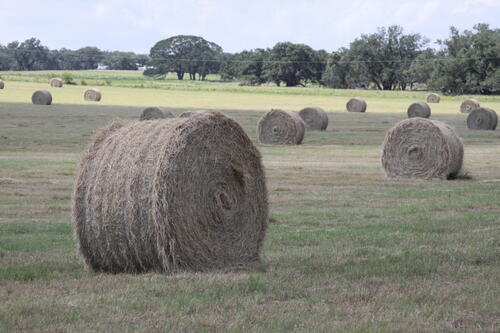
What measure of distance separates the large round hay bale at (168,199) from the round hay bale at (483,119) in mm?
31883

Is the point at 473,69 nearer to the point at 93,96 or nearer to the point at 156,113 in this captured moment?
the point at 93,96

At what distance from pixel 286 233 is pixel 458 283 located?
3.54 m

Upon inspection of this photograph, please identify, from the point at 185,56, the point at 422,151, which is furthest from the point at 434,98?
the point at 185,56

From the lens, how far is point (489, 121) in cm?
3969

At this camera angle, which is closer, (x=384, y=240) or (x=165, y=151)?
(x=165, y=151)

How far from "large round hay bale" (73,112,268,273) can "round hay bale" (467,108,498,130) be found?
105 feet

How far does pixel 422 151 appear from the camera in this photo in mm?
19797

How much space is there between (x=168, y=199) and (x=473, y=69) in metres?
83.9

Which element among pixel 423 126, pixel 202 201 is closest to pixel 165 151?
pixel 202 201

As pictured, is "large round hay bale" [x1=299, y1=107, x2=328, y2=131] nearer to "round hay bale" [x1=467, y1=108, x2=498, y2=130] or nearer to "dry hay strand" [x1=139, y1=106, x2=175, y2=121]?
"dry hay strand" [x1=139, y1=106, x2=175, y2=121]

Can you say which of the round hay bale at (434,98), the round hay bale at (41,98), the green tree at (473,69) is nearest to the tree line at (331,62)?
the green tree at (473,69)

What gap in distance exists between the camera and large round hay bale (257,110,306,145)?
103 ft

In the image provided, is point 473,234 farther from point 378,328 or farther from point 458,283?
point 378,328

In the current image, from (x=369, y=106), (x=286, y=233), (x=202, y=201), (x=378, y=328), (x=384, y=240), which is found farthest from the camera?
(x=369, y=106)
